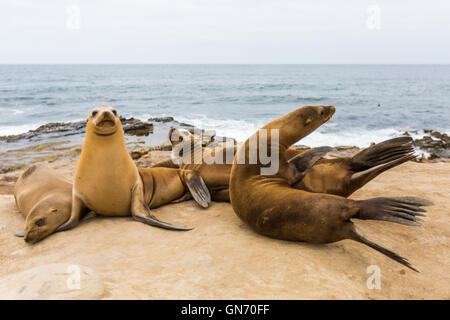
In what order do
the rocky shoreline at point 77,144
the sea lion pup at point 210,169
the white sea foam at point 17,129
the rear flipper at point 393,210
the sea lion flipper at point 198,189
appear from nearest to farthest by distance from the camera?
the rear flipper at point 393,210 < the sea lion flipper at point 198,189 < the sea lion pup at point 210,169 < the rocky shoreline at point 77,144 < the white sea foam at point 17,129

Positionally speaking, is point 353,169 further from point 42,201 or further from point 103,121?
point 42,201

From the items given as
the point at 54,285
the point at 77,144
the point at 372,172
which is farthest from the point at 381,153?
the point at 77,144

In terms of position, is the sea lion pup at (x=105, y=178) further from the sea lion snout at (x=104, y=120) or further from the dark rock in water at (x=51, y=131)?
the dark rock in water at (x=51, y=131)

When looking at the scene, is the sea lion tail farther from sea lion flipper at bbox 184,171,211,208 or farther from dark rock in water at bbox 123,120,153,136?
dark rock in water at bbox 123,120,153,136

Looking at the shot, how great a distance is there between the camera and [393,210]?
2.90 m

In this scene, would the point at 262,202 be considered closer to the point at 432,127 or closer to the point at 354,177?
the point at 354,177

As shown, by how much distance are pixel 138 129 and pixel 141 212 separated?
34.7ft

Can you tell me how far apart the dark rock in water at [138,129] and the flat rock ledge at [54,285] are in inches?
444

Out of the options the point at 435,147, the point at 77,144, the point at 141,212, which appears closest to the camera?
the point at 141,212

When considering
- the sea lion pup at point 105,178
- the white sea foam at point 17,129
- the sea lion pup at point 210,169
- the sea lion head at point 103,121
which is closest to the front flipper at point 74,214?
the sea lion pup at point 105,178

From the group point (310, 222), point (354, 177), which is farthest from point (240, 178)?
point (354, 177)

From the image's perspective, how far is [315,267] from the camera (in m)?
2.71

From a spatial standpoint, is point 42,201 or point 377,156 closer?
point 377,156

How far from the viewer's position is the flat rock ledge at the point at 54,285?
6.74 ft
